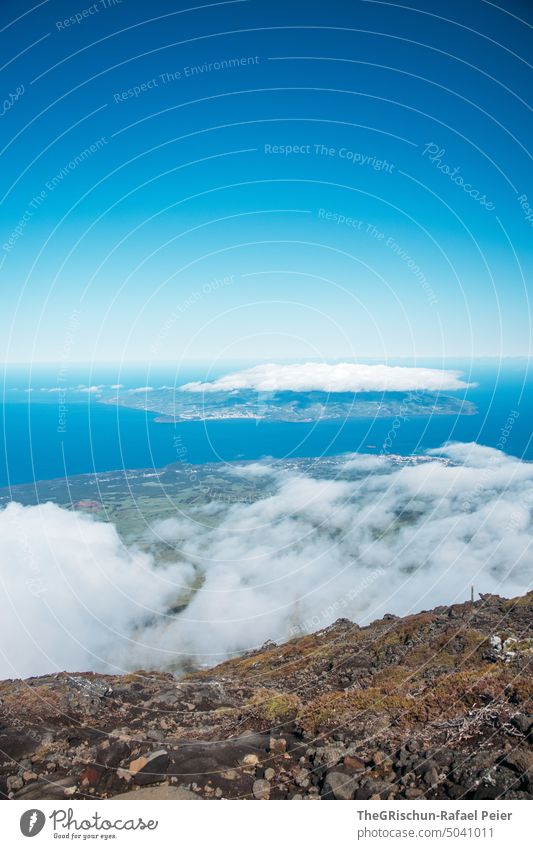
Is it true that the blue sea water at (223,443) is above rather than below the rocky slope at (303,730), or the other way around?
below

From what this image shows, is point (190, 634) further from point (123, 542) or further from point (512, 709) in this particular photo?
point (512, 709)

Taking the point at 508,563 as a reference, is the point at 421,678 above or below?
above

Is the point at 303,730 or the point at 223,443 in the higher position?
the point at 303,730

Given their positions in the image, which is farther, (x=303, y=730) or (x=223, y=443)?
(x=223, y=443)

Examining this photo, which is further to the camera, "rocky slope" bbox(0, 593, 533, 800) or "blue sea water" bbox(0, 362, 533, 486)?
"blue sea water" bbox(0, 362, 533, 486)

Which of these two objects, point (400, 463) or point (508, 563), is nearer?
point (508, 563)

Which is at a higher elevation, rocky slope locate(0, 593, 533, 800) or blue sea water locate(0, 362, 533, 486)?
rocky slope locate(0, 593, 533, 800)

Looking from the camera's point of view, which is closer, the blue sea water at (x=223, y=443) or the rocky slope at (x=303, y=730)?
the rocky slope at (x=303, y=730)

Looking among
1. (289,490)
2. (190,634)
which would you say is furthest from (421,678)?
(289,490)
